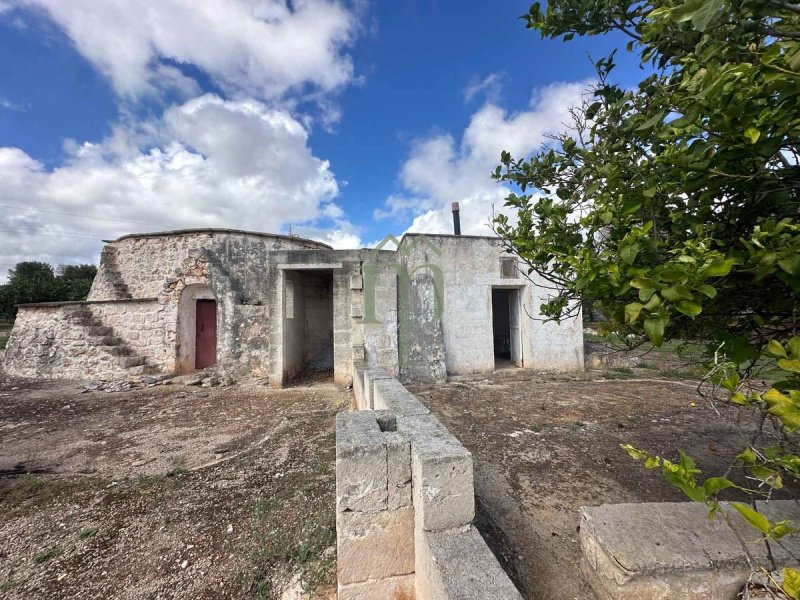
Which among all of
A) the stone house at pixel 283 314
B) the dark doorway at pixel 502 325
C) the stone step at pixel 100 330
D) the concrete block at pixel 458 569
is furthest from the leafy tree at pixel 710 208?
the stone step at pixel 100 330

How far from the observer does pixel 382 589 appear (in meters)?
1.96

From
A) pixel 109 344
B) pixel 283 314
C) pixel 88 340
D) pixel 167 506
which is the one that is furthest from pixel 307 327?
pixel 167 506

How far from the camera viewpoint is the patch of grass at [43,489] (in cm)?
313

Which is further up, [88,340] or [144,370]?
[88,340]

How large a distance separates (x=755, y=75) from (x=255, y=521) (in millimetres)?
3909

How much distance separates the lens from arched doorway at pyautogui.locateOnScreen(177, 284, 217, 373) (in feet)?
30.8

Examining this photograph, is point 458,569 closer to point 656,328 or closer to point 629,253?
point 656,328

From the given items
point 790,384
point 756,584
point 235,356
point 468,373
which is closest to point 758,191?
point 790,384

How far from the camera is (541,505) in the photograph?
2.82m

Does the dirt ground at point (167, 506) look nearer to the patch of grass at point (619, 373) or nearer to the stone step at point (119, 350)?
the stone step at point (119, 350)

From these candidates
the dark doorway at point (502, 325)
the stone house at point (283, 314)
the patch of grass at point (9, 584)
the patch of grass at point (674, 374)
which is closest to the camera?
the patch of grass at point (9, 584)

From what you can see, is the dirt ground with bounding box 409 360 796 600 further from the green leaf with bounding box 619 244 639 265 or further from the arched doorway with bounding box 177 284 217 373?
the arched doorway with bounding box 177 284 217 373

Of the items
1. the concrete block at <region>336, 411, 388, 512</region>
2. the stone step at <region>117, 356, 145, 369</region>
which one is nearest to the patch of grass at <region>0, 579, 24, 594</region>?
the concrete block at <region>336, 411, 388, 512</region>

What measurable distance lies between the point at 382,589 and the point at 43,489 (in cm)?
380
